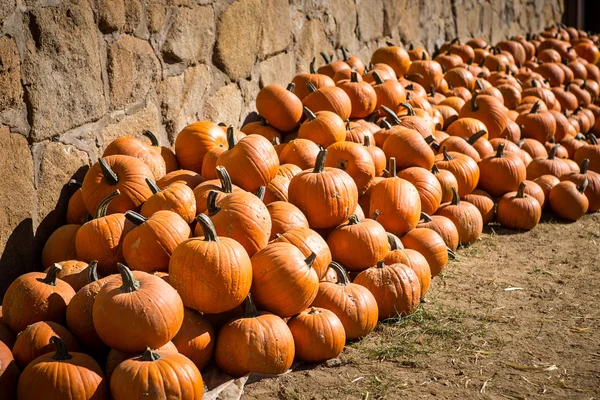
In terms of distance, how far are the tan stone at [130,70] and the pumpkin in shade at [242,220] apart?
4.01ft

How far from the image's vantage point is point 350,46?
7695 mm

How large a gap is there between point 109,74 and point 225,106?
1.45m

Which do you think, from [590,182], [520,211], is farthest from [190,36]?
[590,182]

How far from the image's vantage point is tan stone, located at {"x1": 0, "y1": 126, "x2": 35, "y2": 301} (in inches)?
138

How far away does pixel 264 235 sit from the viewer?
3.60m

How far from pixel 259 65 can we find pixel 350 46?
200cm

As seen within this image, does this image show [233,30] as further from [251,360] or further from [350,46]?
[251,360]

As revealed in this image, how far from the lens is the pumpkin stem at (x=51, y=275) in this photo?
3234 mm

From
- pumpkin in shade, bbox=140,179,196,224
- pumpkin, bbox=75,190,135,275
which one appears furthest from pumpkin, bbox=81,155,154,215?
pumpkin, bbox=75,190,135,275

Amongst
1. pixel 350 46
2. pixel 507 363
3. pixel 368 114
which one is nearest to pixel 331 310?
pixel 507 363

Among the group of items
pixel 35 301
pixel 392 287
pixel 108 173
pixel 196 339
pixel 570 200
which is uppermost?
pixel 108 173

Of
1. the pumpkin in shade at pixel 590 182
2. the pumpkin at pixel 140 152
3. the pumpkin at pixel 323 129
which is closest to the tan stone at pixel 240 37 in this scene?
the pumpkin at pixel 323 129

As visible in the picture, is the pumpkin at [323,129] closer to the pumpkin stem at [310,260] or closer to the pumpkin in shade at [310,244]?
the pumpkin in shade at [310,244]

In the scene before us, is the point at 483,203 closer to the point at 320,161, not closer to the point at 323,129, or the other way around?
the point at 323,129
